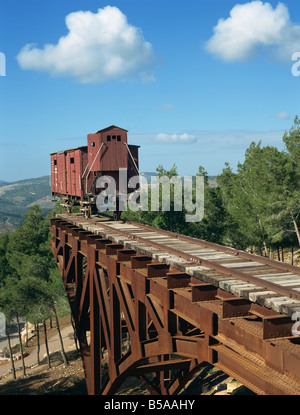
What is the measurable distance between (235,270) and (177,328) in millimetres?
1798

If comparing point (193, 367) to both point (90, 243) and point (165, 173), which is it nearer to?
point (90, 243)

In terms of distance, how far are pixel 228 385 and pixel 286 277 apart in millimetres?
15249

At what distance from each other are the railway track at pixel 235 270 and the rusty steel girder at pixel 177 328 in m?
0.21

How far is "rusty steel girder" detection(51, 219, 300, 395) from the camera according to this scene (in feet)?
18.5

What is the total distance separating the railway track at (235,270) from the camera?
6578 millimetres

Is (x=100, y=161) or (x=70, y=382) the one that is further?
(x=70, y=382)

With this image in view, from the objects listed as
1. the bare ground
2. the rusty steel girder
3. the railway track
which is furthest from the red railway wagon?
the bare ground

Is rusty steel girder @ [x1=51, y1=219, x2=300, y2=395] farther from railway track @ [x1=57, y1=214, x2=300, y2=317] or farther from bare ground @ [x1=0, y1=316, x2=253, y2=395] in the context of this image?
bare ground @ [x1=0, y1=316, x2=253, y2=395]

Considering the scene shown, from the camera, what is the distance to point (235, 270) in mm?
8156

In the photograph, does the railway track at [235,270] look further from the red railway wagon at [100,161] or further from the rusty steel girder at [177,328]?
the red railway wagon at [100,161]

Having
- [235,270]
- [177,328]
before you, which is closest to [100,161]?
[177,328]

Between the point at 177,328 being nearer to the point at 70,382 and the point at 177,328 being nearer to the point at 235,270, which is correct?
the point at 235,270
